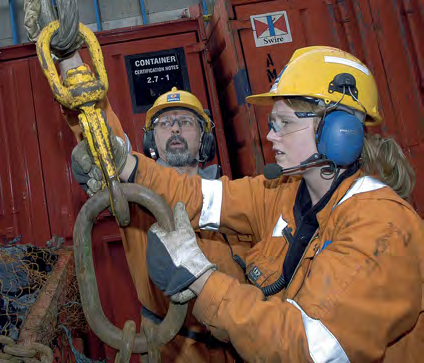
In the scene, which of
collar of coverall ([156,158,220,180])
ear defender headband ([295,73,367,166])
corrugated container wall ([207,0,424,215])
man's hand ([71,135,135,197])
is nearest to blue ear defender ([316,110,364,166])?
ear defender headband ([295,73,367,166])

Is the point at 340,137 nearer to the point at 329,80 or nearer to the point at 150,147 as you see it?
the point at 329,80

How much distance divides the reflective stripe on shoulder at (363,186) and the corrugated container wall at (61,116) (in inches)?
87.8

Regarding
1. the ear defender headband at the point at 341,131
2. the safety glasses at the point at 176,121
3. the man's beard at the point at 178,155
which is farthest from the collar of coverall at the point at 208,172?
the ear defender headband at the point at 341,131

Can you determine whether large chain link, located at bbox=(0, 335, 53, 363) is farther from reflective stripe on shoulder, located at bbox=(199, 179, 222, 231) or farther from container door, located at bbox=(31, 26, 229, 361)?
container door, located at bbox=(31, 26, 229, 361)

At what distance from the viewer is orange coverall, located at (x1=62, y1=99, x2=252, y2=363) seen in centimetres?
232

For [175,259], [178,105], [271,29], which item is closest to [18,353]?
[175,259]

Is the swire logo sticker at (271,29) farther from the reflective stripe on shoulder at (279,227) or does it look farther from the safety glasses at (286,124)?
the reflective stripe on shoulder at (279,227)

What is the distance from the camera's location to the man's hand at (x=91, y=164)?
155 centimetres

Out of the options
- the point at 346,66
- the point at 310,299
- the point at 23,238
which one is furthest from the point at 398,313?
the point at 23,238

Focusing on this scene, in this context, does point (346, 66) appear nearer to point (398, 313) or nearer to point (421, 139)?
point (398, 313)

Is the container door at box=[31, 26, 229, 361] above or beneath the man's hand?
above

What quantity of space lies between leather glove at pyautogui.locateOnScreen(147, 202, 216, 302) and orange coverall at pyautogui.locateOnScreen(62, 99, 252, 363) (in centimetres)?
77

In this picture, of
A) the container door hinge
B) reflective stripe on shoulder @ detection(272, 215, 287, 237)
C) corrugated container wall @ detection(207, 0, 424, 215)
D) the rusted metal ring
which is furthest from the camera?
the container door hinge

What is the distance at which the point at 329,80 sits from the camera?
1759 millimetres
